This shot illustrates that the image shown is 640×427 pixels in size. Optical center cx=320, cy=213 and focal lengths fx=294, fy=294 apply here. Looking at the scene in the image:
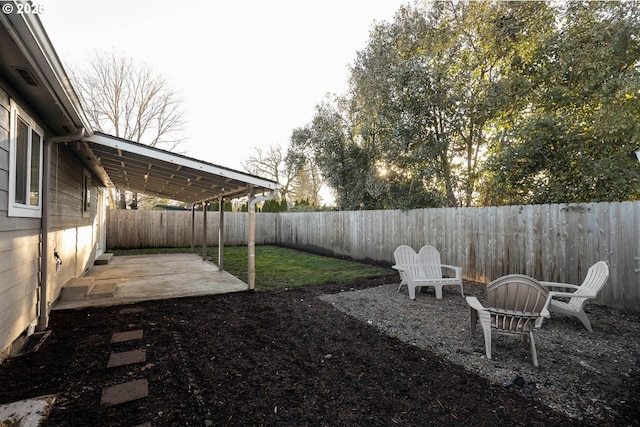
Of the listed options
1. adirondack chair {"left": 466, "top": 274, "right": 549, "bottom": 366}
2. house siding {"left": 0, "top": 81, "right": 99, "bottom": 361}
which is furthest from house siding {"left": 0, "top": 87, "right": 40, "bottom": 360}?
adirondack chair {"left": 466, "top": 274, "right": 549, "bottom": 366}

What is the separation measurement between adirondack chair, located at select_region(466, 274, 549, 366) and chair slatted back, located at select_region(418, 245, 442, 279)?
255cm

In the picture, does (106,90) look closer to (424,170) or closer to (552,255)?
(424,170)

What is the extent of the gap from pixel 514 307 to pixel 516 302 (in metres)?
0.06

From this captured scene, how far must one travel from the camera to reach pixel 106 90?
15875 millimetres

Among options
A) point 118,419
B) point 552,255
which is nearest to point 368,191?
point 552,255

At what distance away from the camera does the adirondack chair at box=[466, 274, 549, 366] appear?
2.94 metres

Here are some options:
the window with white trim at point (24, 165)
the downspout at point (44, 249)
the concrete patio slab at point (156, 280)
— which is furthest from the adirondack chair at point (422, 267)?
the window with white trim at point (24, 165)

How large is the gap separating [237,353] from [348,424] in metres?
1.50

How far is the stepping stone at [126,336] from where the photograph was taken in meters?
3.32

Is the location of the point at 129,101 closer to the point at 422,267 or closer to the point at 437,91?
the point at 437,91

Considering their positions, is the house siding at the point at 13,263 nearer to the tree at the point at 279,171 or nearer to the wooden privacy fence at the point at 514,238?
the wooden privacy fence at the point at 514,238

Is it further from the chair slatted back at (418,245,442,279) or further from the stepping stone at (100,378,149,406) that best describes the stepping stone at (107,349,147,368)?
the chair slatted back at (418,245,442,279)

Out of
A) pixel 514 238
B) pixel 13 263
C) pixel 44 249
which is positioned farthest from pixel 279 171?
pixel 13 263

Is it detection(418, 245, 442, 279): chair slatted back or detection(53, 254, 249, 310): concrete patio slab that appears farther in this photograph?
detection(418, 245, 442, 279): chair slatted back
